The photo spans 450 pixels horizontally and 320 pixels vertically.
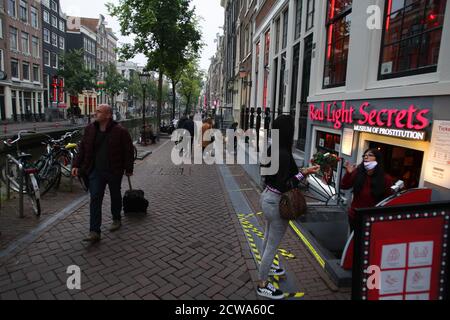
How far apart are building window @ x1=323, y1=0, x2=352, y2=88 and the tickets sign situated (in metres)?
5.19

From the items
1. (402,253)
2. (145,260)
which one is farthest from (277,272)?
(145,260)

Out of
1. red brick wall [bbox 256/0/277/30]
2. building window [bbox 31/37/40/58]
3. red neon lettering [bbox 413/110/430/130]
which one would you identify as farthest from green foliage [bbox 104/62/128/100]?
red neon lettering [bbox 413/110/430/130]

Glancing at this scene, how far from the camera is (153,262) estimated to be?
375 centimetres

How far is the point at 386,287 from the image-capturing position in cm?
244

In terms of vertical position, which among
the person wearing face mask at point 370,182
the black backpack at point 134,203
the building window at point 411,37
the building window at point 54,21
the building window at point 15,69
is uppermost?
the building window at point 54,21

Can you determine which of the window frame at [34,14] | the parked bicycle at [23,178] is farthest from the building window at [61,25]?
the parked bicycle at [23,178]

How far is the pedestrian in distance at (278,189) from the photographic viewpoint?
2863 millimetres

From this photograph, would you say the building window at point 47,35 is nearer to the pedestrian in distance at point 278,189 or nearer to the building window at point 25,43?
the building window at point 25,43

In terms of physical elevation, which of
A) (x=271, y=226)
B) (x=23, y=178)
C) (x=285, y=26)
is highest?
(x=285, y=26)

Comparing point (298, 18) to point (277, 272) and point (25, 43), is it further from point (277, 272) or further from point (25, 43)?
point (25, 43)

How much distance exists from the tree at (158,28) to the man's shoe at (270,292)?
18.8 meters

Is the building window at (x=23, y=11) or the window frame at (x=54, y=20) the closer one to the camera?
the building window at (x=23, y=11)

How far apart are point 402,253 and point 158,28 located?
19.9m

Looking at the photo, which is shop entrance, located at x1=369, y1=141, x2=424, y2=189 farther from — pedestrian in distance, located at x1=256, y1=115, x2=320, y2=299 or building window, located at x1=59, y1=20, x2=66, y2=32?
building window, located at x1=59, y1=20, x2=66, y2=32
